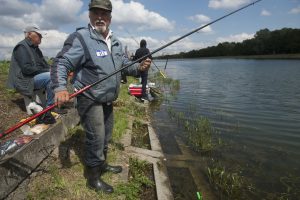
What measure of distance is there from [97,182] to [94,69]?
5.66 ft

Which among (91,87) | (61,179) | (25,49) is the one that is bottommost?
(61,179)

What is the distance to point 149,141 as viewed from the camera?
321 inches

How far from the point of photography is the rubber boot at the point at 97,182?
4.54 meters

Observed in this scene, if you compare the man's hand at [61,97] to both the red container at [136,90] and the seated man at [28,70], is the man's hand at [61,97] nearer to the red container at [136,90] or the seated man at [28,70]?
the seated man at [28,70]

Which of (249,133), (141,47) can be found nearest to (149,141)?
(249,133)

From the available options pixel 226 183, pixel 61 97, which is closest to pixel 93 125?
pixel 61 97

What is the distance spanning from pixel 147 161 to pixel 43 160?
7.24 feet

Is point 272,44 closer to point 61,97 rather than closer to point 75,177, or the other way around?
point 75,177

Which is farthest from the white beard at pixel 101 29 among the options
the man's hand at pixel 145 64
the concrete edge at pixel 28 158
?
the concrete edge at pixel 28 158

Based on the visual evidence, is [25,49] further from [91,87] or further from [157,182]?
[157,182]

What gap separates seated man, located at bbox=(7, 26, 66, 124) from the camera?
21.3ft

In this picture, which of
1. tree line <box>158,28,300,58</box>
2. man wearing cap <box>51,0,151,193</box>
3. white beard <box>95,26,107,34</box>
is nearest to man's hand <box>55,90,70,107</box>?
man wearing cap <box>51,0,151,193</box>

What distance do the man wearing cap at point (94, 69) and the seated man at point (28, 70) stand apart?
8.04ft

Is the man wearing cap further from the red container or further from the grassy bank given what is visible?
the red container
